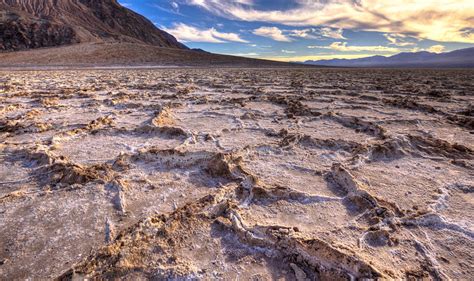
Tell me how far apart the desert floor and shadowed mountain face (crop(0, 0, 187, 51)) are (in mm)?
48108

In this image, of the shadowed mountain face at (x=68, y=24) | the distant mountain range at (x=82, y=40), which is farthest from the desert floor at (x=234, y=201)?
the shadowed mountain face at (x=68, y=24)

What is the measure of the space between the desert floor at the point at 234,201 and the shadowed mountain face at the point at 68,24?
48.1 m

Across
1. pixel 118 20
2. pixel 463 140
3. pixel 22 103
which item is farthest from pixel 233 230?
pixel 118 20

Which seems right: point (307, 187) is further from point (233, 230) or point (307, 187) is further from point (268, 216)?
point (233, 230)

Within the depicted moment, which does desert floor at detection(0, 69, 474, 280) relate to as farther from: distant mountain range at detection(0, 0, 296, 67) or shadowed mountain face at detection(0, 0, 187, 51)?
shadowed mountain face at detection(0, 0, 187, 51)

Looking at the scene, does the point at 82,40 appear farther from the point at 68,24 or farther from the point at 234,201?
the point at 234,201

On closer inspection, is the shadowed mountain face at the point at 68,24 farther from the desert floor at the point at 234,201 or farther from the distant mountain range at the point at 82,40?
the desert floor at the point at 234,201

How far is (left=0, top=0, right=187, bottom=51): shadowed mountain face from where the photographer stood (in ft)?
136

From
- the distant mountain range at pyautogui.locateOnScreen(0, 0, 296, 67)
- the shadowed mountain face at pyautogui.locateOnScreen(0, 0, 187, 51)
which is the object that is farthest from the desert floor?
the shadowed mountain face at pyautogui.locateOnScreen(0, 0, 187, 51)

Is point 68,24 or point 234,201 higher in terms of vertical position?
point 68,24

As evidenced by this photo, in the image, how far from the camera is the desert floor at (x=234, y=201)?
1364mm

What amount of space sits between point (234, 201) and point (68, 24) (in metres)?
58.9

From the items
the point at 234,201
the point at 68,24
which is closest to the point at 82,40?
the point at 68,24

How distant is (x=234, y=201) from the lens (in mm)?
1901
